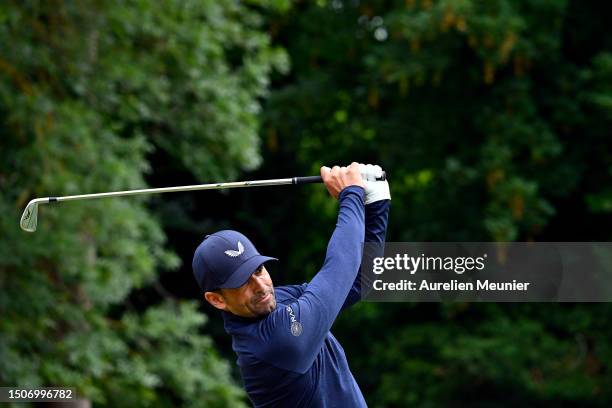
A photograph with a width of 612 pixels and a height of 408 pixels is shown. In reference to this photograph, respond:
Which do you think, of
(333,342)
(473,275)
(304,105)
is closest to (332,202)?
(304,105)

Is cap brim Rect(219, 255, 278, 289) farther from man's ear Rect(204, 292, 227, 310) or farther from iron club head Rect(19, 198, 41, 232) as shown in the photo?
iron club head Rect(19, 198, 41, 232)

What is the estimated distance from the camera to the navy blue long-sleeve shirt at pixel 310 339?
3.83m

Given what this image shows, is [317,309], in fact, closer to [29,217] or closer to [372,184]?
[372,184]

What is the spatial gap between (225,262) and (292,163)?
47.3ft

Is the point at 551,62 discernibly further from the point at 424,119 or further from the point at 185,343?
the point at 185,343

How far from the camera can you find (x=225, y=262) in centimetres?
392

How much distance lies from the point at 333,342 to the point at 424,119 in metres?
11.9

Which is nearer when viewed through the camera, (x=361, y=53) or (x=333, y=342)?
(x=333, y=342)

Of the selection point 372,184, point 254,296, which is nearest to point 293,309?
point 254,296

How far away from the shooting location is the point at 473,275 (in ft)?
23.5

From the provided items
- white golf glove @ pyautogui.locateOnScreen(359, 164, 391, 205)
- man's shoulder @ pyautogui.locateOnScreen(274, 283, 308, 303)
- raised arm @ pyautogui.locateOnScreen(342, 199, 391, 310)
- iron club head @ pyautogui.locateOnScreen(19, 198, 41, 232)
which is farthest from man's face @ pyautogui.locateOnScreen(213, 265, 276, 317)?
iron club head @ pyautogui.locateOnScreen(19, 198, 41, 232)

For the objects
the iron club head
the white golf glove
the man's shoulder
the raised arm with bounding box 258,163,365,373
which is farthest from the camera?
the iron club head

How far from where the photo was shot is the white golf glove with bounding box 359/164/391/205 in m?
4.11

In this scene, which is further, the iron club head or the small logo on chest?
the iron club head
